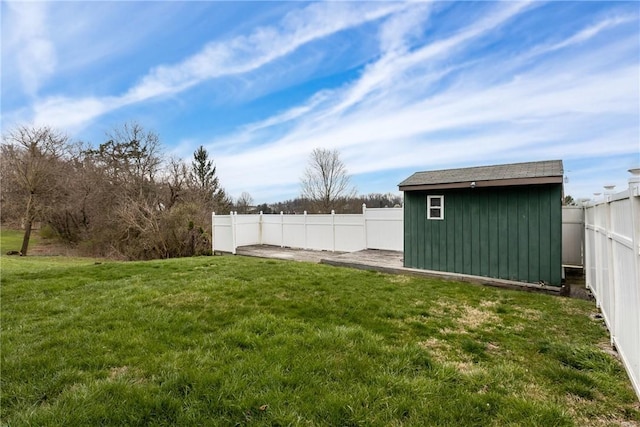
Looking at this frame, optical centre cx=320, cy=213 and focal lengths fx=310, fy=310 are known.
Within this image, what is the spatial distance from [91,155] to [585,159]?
24.7 m

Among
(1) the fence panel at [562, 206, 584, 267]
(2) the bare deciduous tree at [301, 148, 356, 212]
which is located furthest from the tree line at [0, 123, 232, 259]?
(1) the fence panel at [562, 206, 584, 267]

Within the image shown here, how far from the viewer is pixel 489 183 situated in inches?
233

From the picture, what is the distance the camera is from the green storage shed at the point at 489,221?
5.51 meters

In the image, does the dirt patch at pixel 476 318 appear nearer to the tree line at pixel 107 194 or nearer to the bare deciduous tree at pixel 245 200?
the tree line at pixel 107 194

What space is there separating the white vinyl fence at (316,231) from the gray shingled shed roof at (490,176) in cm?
282

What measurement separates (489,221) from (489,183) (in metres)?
0.77

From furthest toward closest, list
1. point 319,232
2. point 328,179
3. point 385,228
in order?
point 328,179
point 319,232
point 385,228

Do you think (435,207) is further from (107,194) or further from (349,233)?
(107,194)

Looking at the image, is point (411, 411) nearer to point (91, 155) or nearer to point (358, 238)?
point (358, 238)

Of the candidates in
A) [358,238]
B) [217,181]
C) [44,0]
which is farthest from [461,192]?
[217,181]

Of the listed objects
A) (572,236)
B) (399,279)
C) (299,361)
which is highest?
(572,236)

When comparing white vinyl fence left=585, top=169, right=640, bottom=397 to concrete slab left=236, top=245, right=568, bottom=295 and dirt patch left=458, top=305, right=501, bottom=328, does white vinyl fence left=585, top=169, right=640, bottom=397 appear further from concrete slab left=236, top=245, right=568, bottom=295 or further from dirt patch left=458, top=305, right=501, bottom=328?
concrete slab left=236, top=245, right=568, bottom=295

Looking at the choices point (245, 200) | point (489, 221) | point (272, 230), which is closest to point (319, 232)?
point (272, 230)

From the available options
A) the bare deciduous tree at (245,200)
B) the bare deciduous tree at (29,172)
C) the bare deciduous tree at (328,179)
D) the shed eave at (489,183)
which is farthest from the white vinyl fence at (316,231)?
the bare deciduous tree at (245,200)
